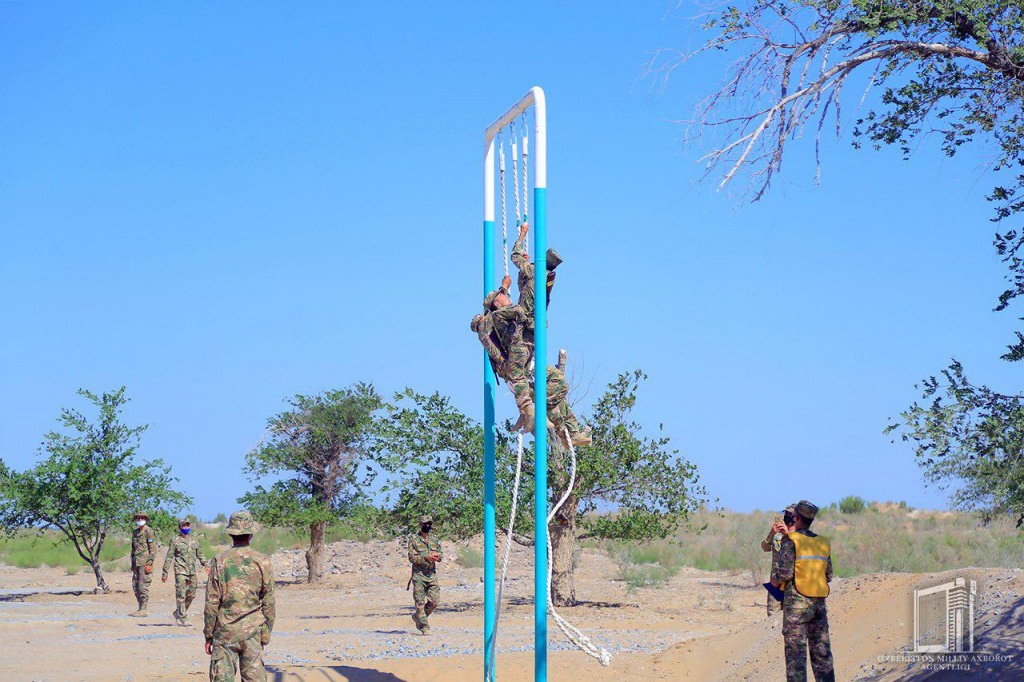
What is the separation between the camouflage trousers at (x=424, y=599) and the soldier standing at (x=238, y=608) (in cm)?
859

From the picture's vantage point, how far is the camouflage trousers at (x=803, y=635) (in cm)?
972

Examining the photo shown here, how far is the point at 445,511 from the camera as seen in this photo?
23.0m

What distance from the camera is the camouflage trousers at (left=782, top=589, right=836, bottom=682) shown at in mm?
9719

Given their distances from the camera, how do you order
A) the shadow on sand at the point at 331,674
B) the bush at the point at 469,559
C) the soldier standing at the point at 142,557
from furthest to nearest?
the bush at the point at 469,559 < the soldier standing at the point at 142,557 < the shadow on sand at the point at 331,674

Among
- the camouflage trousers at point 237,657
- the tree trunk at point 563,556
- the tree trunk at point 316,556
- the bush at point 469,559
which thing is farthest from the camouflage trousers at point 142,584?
the bush at point 469,559

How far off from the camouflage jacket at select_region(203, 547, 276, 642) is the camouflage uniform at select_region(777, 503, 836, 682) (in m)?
4.61

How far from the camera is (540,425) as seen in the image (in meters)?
9.30

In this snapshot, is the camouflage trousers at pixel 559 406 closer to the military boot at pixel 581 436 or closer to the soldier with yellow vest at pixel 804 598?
the military boot at pixel 581 436

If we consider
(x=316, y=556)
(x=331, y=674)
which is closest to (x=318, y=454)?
(x=316, y=556)

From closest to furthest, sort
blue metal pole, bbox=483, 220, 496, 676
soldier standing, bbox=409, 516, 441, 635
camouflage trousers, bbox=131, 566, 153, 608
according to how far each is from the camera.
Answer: blue metal pole, bbox=483, 220, 496, 676 → soldier standing, bbox=409, 516, 441, 635 → camouflage trousers, bbox=131, 566, 153, 608

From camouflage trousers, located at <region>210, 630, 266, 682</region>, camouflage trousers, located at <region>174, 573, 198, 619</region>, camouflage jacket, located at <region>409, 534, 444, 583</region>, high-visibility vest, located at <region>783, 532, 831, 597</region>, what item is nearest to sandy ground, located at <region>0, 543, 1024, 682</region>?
camouflage trousers, located at <region>174, 573, 198, 619</region>

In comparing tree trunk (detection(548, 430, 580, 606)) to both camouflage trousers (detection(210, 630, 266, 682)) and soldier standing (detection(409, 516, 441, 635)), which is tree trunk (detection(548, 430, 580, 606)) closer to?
soldier standing (detection(409, 516, 441, 635))

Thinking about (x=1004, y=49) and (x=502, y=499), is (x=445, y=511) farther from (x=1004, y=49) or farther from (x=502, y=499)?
(x=1004, y=49)

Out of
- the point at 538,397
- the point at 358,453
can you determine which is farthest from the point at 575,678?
the point at 358,453
